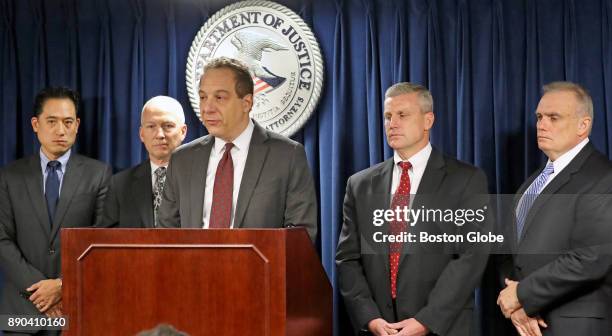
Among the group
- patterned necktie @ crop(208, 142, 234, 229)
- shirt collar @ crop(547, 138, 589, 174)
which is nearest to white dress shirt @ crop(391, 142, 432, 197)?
shirt collar @ crop(547, 138, 589, 174)

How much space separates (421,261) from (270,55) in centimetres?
158

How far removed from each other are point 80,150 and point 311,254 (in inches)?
99.2

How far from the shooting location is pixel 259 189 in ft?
10.8

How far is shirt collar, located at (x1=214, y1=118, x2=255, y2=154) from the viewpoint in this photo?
348 centimetres

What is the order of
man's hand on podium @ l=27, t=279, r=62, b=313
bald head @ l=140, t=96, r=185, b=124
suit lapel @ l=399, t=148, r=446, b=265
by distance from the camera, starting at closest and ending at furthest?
suit lapel @ l=399, t=148, r=446, b=265, man's hand on podium @ l=27, t=279, r=62, b=313, bald head @ l=140, t=96, r=185, b=124

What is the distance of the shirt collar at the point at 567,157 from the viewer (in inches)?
150

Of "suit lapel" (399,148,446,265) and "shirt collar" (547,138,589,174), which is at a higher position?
"shirt collar" (547,138,589,174)

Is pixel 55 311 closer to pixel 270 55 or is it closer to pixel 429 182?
pixel 270 55

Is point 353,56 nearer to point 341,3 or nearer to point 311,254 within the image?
point 341,3

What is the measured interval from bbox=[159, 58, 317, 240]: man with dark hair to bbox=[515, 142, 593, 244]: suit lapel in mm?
1049

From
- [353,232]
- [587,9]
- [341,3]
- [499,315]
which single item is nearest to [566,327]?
[499,315]

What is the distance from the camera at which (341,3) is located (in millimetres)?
4719

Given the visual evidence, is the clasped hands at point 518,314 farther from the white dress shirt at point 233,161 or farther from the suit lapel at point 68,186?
the suit lapel at point 68,186

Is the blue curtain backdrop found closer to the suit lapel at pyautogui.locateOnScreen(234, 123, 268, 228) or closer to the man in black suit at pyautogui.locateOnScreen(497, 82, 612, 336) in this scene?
the man in black suit at pyautogui.locateOnScreen(497, 82, 612, 336)
